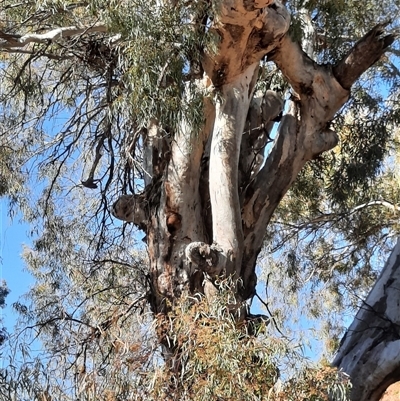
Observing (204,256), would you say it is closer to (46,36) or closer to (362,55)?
(46,36)

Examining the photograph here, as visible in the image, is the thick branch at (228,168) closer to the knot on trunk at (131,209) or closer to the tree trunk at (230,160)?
the tree trunk at (230,160)

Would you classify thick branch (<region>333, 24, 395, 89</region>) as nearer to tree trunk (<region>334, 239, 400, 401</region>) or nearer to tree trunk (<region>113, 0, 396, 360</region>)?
tree trunk (<region>113, 0, 396, 360</region>)

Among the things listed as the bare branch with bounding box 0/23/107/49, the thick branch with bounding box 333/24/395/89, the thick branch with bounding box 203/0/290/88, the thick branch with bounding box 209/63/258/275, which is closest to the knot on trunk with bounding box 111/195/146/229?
the thick branch with bounding box 209/63/258/275

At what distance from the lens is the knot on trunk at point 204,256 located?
15.1 ft

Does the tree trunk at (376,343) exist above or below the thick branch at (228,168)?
below

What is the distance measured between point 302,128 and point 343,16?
1.31 m

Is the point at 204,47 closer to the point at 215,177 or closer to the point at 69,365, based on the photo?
the point at 215,177

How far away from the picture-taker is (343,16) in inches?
256

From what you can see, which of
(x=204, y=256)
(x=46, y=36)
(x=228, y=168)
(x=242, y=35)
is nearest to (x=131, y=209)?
(x=228, y=168)

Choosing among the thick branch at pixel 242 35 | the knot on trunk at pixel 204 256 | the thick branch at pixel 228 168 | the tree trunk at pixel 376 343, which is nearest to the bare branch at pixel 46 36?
the thick branch at pixel 242 35

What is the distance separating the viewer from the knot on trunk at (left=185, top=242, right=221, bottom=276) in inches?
181

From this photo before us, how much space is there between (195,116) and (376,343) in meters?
2.10

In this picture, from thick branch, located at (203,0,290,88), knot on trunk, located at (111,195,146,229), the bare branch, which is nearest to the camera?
thick branch, located at (203,0,290,88)

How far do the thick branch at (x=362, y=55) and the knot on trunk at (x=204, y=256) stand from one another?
1.75 metres
